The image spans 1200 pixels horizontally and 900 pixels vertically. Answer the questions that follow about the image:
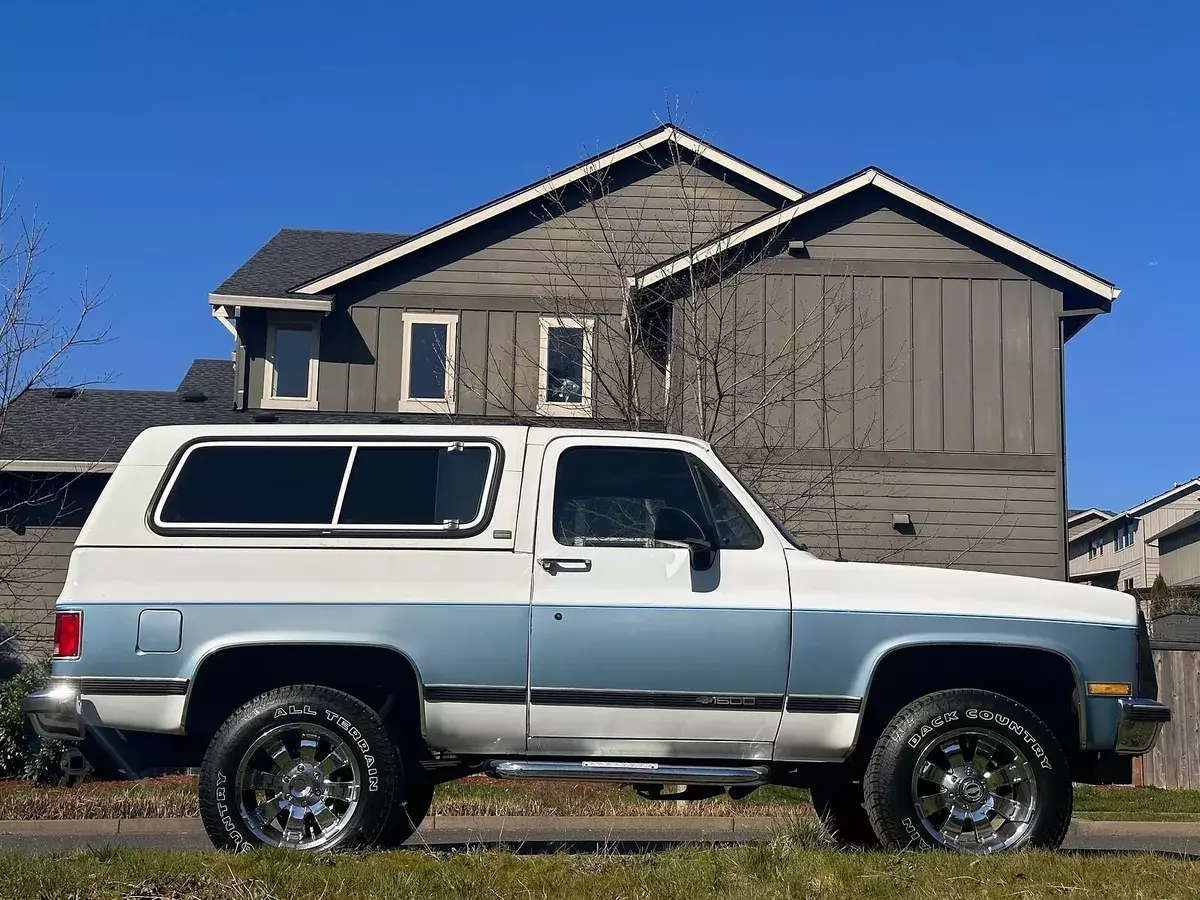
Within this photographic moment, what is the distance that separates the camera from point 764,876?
5.21 meters

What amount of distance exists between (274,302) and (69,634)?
13282 mm

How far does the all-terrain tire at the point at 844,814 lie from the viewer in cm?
721

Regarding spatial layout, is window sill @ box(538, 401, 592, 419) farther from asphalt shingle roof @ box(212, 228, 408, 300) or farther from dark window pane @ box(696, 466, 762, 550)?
dark window pane @ box(696, 466, 762, 550)

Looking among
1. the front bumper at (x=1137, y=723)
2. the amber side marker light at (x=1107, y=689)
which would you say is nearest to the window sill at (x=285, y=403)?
the amber side marker light at (x=1107, y=689)

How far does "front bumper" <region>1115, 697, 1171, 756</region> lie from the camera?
20.2ft

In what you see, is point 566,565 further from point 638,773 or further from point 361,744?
point 361,744

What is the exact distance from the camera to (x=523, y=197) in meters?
19.4

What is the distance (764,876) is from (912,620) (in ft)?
5.19

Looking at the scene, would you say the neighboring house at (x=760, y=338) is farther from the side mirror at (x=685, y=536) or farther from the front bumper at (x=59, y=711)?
the front bumper at (x=59, y=711)

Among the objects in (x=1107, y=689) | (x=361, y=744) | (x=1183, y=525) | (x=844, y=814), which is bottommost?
(x=844, y=814)

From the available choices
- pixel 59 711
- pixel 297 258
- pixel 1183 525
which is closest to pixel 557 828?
pixel 59 711

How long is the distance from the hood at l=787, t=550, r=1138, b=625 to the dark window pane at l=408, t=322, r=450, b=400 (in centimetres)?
1334

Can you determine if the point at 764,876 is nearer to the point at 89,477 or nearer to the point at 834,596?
the point at 834,596

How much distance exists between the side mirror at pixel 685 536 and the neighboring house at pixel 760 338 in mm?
9311
